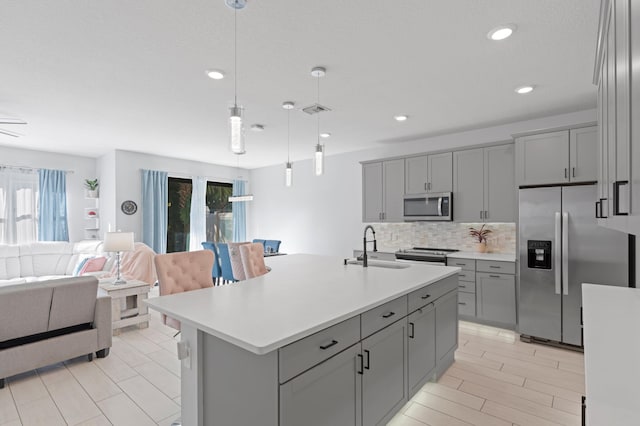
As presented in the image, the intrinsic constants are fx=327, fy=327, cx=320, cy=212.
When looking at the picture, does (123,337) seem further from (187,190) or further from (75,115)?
(187,190)

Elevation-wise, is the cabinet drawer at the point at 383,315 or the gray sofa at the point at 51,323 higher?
the cabinet drawer at the point at 383,315

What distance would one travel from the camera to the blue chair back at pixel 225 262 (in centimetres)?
538

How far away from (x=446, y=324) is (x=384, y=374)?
113cm

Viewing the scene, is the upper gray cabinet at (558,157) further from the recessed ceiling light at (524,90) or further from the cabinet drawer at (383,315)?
the cabinet drawer at (383,315)

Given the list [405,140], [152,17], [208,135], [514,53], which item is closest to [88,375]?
[152,17]

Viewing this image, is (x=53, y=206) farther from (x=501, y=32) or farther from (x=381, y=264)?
(x=501, y=32)

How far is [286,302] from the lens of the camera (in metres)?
1.83

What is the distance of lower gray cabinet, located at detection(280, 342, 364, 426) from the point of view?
1.35m

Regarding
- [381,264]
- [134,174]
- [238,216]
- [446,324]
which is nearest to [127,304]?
[134,174]

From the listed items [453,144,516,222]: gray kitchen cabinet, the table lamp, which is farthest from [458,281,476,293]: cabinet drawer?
the table lamp

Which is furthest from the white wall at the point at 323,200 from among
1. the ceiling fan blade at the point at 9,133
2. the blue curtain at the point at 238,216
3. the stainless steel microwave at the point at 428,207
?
the ceiling fan blade at the point at 9,133

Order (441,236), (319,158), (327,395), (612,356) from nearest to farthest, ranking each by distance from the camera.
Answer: (612,356)
(327,395)
(319,158)
(441,236)

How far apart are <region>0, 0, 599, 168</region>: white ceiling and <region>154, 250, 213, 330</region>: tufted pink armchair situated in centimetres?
158

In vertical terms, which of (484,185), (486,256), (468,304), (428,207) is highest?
(484,185)
